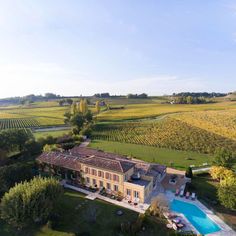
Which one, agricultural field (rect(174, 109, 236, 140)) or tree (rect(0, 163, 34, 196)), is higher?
agricultural field (rect(174, 109, 236, 140))

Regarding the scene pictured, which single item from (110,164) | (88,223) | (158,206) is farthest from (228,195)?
(88,223)

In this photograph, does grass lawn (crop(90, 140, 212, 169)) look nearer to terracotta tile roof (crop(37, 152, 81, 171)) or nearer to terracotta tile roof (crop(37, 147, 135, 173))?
terracotta tile roof (crop(37, 147, 135, 173))

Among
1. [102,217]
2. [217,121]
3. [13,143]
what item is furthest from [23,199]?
[217,121]

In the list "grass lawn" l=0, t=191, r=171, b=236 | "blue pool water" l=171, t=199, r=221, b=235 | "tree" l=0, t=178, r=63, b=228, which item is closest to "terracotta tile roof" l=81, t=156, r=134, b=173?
"grass lawn" l=0, t=191, r=171, b=236

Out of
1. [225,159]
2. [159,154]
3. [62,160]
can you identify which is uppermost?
[225,159]

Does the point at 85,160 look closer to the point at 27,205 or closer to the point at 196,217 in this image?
the point at 27,205
